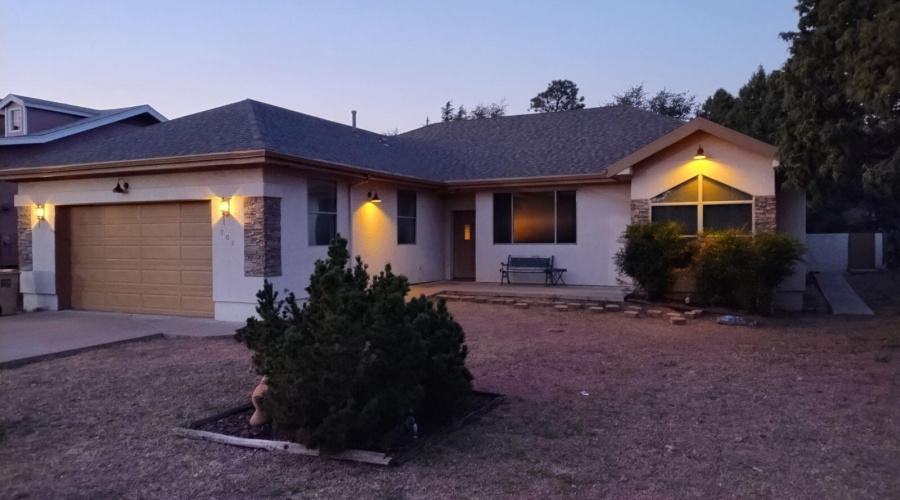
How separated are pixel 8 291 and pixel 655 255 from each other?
1324 cm

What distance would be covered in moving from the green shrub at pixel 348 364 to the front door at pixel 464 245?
13.1m

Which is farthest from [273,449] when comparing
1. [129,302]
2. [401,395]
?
[129,302]

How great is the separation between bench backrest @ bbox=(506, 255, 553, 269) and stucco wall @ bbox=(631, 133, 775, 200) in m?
2.91

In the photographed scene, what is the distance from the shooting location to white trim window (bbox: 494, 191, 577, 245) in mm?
17844

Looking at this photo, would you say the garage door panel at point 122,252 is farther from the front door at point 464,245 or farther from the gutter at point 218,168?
the front door at point 464,245

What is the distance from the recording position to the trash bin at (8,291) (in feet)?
48.0

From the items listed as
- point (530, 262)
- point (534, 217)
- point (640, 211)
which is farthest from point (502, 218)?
point (640, 211)

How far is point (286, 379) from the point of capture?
5695 millimetres

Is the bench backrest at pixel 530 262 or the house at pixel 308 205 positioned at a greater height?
the house at pixel 308 205

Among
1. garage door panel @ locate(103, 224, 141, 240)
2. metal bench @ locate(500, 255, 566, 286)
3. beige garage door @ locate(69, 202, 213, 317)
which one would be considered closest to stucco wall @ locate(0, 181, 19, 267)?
beige garage door @ locate(69, 202, 213, 317)

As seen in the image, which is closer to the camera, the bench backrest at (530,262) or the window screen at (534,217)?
the bench backrest at (530,262)

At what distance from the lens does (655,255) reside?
14383 mm

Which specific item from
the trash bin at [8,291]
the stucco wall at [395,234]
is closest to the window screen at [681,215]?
the stucco wall at [395,234]

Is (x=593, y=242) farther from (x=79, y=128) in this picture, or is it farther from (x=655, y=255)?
(x=79, y=128)
